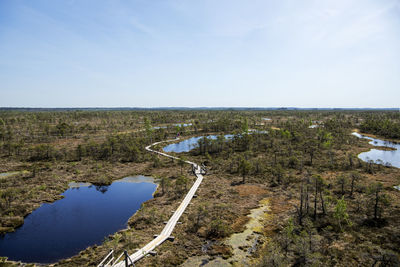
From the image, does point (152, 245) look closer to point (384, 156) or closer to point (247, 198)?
point (247, 198)

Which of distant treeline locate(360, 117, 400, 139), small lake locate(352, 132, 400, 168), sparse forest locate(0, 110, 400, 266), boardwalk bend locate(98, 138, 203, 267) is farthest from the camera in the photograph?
distant treeline locate(360, 117, 400, 139)

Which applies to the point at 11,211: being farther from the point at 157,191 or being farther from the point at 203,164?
the point at 203,164

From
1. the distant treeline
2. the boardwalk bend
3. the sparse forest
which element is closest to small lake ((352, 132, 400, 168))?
the sparse forest

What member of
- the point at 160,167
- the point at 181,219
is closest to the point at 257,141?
the point at 160,167

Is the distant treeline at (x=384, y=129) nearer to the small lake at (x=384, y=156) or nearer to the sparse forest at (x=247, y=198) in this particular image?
the small lake at (x=384, y=156)

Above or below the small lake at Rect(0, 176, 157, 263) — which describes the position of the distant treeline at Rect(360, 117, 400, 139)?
above

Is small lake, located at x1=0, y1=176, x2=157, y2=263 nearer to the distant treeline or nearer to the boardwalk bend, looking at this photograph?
the boardwalk bend

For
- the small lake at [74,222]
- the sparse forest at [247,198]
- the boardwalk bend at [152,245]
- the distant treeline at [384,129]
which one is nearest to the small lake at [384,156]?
the sparse forest at [247,198]

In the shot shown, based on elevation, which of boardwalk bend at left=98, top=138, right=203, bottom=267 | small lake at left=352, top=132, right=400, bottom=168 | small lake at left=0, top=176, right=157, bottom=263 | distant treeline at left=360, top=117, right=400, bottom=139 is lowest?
small lake at left=0, top=176, right=157, bottom=263
